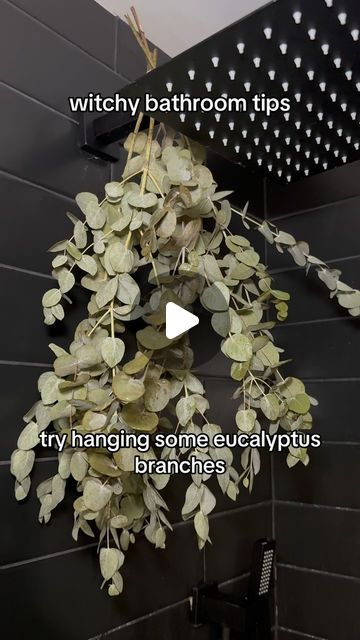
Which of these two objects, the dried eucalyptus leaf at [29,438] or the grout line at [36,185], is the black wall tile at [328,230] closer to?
the grout line at [36,185]

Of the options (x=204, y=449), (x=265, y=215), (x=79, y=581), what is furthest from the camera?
(x=265, y=215)

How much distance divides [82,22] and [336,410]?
86cm

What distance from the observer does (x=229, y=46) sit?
2.14ft

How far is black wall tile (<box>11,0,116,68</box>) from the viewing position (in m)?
0.90

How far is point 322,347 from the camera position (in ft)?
3.88

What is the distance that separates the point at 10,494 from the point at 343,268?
762 mm

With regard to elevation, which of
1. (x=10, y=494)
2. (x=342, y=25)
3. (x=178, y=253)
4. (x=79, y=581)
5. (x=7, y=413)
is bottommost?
(x=79, y=581)

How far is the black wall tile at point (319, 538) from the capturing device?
1.09m

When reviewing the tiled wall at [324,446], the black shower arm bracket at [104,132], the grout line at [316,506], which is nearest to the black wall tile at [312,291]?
the tiled wall at [324,446]

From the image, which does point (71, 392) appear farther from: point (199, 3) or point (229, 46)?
point (199, 3)

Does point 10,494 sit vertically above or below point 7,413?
below

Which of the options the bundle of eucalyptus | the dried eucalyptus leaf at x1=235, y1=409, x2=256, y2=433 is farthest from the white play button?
the dried eucalyptus leaf at x1=235, y1=409, x2=256, y2=433

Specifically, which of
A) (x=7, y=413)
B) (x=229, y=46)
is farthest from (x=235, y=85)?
(x=7, y=413)

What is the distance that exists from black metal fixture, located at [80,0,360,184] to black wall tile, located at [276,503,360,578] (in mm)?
674
